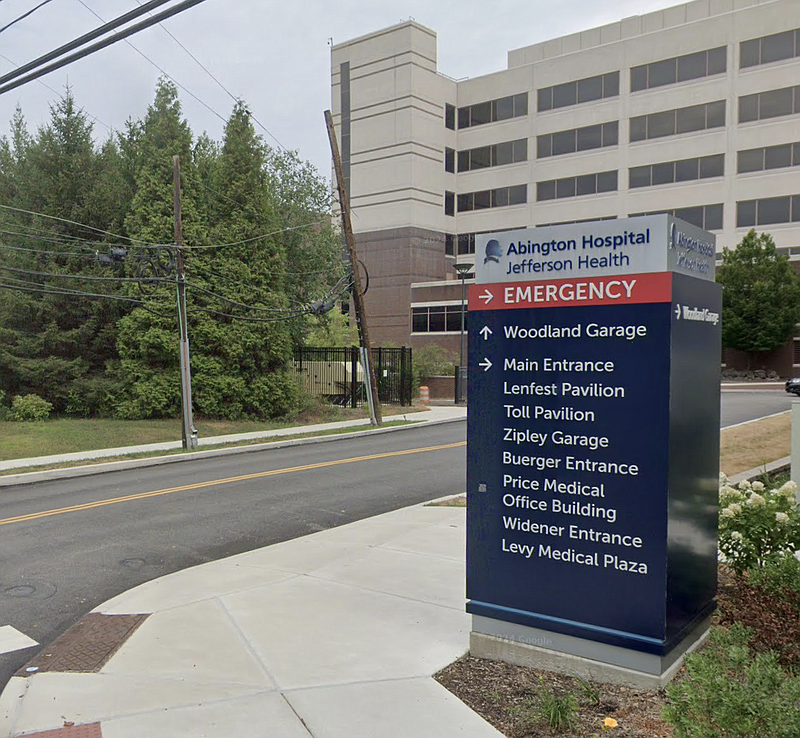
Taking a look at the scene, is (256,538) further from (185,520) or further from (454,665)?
(454,665)

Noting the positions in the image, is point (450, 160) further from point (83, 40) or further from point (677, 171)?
point (83, 40)

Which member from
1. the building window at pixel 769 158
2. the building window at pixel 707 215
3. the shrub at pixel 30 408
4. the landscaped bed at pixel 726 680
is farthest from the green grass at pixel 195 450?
the building window at pixel 769 158

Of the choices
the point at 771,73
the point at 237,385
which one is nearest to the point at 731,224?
the point at 771,73

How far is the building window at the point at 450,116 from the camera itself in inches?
2430

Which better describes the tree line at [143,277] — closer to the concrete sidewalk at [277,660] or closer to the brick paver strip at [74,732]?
the concrete sidewalk at [277,660]

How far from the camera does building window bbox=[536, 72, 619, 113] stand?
54812mm

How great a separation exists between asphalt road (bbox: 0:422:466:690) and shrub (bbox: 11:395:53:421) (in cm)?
1251

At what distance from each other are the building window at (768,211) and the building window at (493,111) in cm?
1835

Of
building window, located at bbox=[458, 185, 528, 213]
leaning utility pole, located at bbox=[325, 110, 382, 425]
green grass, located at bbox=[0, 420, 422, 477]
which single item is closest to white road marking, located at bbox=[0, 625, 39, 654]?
green grass, located at bbox=[0, 420, 422, 477]

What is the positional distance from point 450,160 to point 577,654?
199ft

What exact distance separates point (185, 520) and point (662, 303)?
818cm

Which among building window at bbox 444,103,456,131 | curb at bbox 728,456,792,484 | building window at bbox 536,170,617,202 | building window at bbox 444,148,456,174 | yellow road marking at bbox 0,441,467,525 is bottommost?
yellow road marking at bbox 0,441,467,525

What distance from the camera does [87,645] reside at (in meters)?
5.73

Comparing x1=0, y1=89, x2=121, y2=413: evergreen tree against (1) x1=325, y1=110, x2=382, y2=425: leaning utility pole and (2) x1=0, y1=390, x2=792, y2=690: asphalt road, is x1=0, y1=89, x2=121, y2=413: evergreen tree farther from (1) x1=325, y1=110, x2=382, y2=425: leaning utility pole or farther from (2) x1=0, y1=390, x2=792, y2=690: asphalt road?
(2) x1=0, y1=390, x2=792, y2=690: asphalt road
